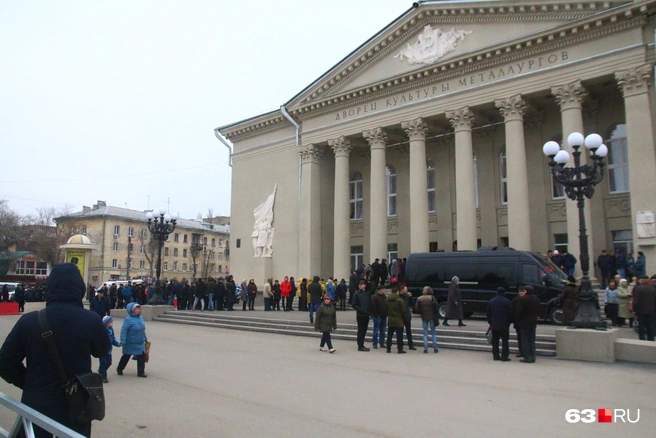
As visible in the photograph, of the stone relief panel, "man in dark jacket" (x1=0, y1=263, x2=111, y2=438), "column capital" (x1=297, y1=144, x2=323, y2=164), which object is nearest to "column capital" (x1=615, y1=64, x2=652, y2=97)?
the stone relief panel

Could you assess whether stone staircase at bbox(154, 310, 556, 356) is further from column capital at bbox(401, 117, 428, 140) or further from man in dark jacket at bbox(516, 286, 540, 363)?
column capital at bbox(401, 117, 428, 140)

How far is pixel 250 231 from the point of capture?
1313 inches

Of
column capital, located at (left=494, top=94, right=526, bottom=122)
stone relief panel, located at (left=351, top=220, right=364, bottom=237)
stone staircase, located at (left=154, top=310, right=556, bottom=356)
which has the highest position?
column capital, located at (left=494, top=94, right=526, bottom=122)

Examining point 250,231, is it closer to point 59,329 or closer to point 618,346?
point 618,346

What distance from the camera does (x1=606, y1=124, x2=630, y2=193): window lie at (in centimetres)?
2148

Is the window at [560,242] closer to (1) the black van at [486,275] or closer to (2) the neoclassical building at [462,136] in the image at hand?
(2) the neoclassical building at [462,136]

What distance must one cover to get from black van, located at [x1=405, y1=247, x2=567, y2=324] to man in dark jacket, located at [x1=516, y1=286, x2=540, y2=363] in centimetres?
506

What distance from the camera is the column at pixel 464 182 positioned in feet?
74.1

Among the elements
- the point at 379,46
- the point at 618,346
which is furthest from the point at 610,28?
the point at 618,346

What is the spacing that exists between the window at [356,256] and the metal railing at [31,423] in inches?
1059

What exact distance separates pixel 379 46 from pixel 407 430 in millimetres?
23406

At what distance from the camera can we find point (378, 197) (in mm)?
26188

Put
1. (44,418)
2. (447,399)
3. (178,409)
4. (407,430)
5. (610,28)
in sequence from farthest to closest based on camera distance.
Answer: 1. (610,28)
2. (447,399)
3. (178,409)
4. (407,430)
5. (44,418)

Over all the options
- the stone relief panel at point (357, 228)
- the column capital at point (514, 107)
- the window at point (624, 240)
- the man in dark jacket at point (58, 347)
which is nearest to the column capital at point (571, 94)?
the column capital at point (514, 107)
